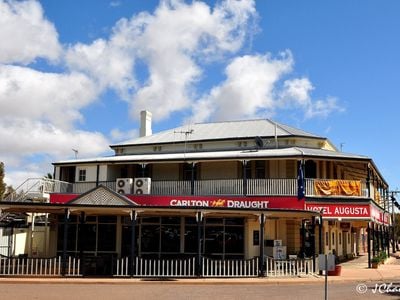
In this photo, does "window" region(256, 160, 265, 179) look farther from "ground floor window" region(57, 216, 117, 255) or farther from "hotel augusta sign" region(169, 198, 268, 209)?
"ground floor window" region(57, 216, 117, 255)

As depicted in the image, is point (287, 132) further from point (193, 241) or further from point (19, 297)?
point (19, 297)

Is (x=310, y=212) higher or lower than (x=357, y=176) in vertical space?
lower

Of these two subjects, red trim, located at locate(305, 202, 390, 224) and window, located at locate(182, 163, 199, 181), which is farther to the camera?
window, located at locate(182, 163, 199, 181)

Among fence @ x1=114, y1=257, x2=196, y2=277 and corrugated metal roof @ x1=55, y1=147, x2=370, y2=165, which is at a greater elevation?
corrugated metal roof @ x1=55, y1=147, x2=370, y2=165

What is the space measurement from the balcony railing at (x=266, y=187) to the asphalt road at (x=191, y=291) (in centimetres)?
765

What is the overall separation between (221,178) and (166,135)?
7667 millimetres

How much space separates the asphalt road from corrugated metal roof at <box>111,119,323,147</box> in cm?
1411

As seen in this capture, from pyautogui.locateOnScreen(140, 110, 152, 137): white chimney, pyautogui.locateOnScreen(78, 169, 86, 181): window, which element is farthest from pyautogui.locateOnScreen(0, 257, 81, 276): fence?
pyautogui.locateOnScreen(140, 110, 152, 137): white chimney

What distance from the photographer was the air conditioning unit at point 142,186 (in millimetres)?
29109

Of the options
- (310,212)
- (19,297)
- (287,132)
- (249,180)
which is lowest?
(19,297)

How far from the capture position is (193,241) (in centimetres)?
2775

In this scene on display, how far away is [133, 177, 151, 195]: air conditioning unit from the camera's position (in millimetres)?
29109

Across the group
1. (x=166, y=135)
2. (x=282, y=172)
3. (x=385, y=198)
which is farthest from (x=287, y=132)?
(x=385, y=198)

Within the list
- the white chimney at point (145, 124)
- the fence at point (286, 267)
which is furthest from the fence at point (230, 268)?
the white chimney at point (145, 124)
